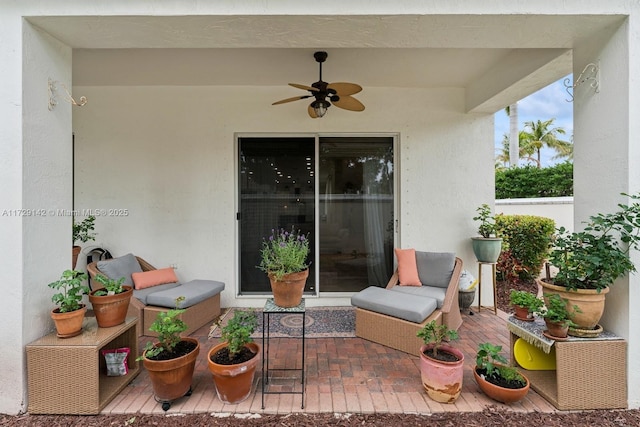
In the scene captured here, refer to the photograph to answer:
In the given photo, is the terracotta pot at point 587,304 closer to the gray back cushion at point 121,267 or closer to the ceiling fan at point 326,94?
the ceiling fan at point 326,94

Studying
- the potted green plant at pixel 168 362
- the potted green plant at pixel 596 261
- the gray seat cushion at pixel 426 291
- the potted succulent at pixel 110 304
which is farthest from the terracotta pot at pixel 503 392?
the potted succulent at pixel 110 304

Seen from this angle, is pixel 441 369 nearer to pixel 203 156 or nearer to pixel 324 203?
pixel 324 203

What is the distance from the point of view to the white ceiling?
195 cm

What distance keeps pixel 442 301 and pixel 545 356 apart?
87cm

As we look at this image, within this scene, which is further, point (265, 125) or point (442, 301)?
point (265, 125)

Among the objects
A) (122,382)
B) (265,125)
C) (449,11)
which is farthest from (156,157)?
(449,11)

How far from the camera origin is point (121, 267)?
129 inches

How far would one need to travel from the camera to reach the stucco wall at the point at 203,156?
12.5 feet

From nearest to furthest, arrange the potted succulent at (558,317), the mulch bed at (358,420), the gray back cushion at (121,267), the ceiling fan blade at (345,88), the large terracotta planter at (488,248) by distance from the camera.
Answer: the mulch bed at (358,420) < the potted succulent at (558,317) < the ceiling fan blade at (345,88) < the gray back cushion at (121,267) < the large terracotta planter at (488,248)

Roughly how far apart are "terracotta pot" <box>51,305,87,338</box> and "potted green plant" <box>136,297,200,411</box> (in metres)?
0.49

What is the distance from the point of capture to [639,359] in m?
1.94

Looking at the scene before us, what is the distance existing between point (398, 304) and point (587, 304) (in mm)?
1351

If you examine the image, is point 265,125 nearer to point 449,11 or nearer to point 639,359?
point 449,11

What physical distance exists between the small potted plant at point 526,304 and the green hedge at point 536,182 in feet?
26.6
